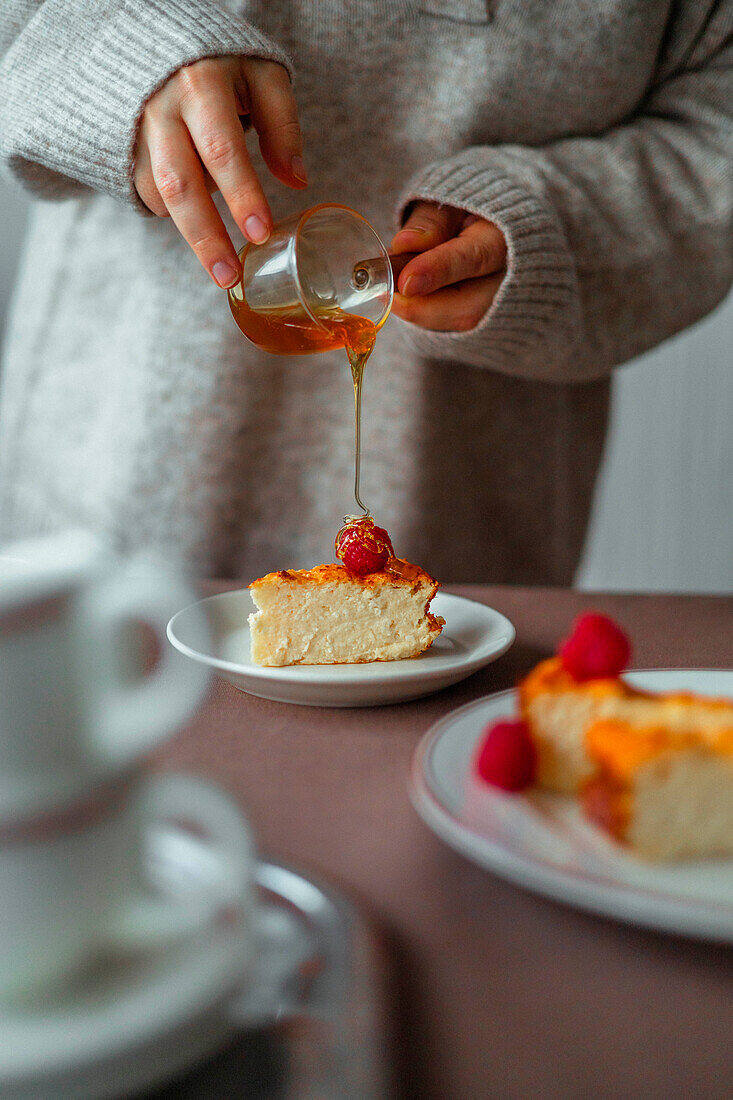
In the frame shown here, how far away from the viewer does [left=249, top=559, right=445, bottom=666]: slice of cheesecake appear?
2.67ft

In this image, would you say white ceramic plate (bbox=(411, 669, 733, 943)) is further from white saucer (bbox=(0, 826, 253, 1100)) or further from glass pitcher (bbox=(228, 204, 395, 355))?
glass pitcher (bbox=(228, 204, 395, 355))

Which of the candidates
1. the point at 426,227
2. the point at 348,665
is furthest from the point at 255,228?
the point at 348,665

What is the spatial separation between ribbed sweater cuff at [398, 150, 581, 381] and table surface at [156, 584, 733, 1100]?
55 cm

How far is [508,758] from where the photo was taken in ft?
1.62

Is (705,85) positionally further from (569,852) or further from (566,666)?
(569,852)

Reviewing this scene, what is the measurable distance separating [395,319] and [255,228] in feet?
A: 1.66

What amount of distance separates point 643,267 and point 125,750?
3.66 ft

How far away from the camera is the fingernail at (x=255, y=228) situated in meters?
0.80

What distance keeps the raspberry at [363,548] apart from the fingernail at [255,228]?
0.27 metres

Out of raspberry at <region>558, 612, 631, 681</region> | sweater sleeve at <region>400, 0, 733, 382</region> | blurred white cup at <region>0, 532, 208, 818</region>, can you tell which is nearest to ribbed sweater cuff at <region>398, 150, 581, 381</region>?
sweater sleeve at <region>400, 0, 733, 382</region>

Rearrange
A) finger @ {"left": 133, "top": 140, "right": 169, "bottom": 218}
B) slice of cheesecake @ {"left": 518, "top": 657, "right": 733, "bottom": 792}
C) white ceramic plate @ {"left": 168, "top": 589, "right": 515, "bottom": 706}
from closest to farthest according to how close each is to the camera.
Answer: slice of cheesecake @ {"left": 518, "top": 657, "right": 733, "bottom": 792} < white ceramic plate @ {"left": 168, "top": 589, "right": 515, "bottom": 706} < finger @ {"left": 133, "top": 140, "right": 169, "bottom": 218}

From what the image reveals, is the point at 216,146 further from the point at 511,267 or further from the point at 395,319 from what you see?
the point at 395,319

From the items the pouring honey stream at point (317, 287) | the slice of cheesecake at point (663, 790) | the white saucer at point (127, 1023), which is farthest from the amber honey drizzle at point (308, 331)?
the white saucer at point (127, 1023)

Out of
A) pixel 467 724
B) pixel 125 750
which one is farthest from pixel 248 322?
pixel 125 750
